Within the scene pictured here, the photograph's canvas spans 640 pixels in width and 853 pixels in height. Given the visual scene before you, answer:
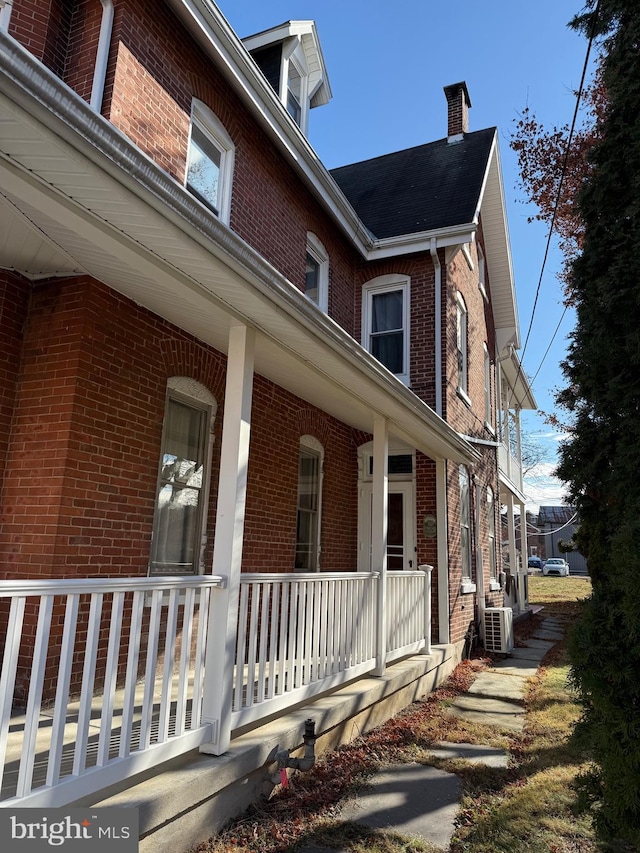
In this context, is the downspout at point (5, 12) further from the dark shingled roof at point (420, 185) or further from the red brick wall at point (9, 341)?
the dark shingled roof at point (420, 185)

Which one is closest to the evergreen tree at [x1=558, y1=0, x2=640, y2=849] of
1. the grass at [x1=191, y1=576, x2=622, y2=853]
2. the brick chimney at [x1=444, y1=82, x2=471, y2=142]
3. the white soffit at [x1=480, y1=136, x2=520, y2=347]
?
the grass at [x1=191, y1=576, x2=622, y2=853]

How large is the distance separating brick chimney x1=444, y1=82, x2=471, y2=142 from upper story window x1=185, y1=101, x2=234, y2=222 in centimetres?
785

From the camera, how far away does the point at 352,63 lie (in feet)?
30.7

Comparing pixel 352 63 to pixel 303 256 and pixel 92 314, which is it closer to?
pixel 303 256

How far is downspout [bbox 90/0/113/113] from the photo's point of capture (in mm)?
4930

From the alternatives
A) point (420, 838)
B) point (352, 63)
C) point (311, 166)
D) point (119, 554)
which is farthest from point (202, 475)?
point (352, 63)

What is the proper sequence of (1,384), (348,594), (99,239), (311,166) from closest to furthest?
(99,239), (1,384), (348,594), (311,166)

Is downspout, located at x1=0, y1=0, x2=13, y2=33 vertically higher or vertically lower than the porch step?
higher

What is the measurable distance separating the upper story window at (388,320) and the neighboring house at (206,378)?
0.13 feet

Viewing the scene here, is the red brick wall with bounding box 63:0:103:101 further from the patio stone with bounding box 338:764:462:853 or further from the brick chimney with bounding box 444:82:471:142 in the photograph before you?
the brick chimney with bounding box 444:82:471:142

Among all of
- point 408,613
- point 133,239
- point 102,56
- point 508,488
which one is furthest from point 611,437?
Answer: point 508,488

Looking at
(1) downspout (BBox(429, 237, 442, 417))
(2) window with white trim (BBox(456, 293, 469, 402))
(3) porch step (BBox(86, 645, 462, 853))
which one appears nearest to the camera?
(3) porch step (BBox(86, 645, 462, 853))

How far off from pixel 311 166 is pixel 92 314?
4.80m

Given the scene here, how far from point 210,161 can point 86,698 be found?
5.85 meters
